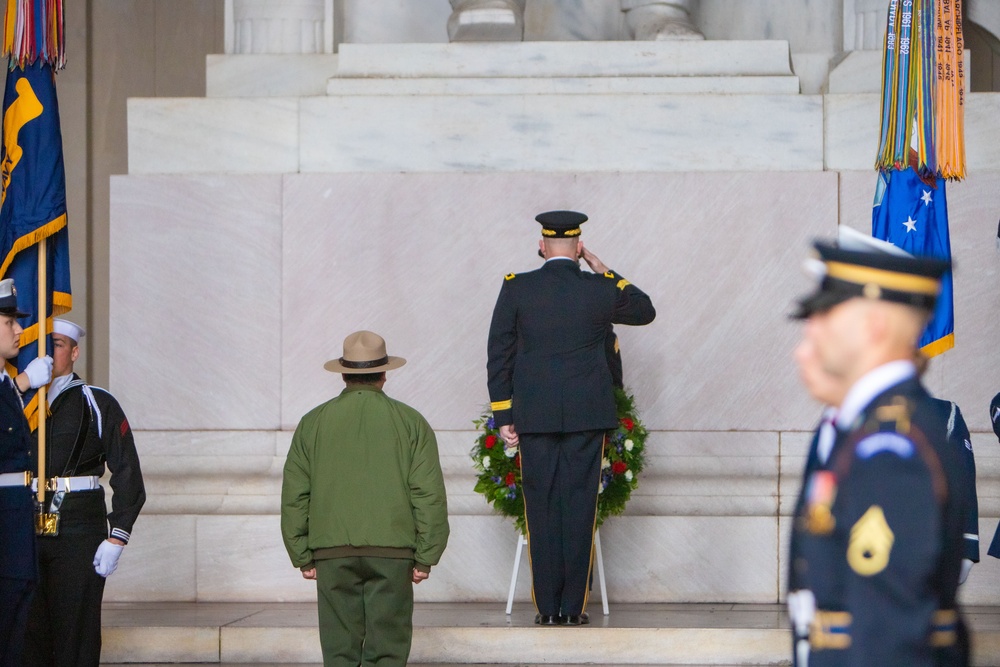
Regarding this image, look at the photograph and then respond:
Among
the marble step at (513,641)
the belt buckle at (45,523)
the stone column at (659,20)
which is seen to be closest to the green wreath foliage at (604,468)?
the marble step at (513,641)

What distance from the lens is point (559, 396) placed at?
22.1 ft

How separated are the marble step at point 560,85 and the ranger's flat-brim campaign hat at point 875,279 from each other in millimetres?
5788

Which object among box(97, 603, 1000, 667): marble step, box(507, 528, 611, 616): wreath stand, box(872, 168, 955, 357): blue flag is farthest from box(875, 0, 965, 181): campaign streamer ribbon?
box(507, 528, 611, 616): wreath stand

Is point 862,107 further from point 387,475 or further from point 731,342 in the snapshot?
point 387,475

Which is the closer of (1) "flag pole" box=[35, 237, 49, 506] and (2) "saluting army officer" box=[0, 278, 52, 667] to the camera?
(2) "saluting army officer" box=[0, 278, 52, 667]

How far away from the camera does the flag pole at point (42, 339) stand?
5.82m

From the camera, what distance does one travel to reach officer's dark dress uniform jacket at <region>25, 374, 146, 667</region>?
584 centimetres

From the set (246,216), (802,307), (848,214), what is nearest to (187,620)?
(246,216)

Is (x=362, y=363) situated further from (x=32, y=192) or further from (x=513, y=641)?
(x=32, y=192)

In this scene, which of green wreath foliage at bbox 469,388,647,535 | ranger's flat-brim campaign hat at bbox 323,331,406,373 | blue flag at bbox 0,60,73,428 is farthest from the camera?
green wreath foliage at bbox 469,388,647,535

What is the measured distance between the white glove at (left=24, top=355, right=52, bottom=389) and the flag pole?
3 cm

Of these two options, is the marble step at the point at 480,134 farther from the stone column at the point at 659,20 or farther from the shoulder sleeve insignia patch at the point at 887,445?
the shoulder sleeve insignia patch at the point at 887,445

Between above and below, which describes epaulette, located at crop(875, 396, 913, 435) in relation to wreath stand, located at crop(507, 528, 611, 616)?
above

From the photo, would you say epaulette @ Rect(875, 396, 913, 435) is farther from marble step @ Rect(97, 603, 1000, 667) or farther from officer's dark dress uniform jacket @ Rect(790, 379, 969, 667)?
marble step @ Rect(97, 603, 1000, 667)
